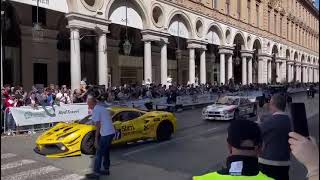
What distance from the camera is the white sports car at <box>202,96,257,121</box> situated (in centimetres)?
2120

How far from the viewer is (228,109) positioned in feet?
69.6

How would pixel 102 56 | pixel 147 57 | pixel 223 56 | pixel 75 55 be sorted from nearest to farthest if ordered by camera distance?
pixel 75 55, pixel 102 56, pixel 147 57, pixel 223 56

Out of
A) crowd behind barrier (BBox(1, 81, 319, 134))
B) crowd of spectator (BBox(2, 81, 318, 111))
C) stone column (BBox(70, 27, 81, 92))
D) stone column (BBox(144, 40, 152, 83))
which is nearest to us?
crowd behind barrier (BBox(1, 81, 319, 134))

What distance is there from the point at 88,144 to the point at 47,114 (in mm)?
6161

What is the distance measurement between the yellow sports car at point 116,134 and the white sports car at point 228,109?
658 centimetres

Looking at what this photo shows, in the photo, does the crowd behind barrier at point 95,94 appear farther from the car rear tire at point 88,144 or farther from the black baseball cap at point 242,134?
the black baseball cap at point 242,134

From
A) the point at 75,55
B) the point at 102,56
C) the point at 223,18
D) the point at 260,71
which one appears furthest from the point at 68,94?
the point at 260,71

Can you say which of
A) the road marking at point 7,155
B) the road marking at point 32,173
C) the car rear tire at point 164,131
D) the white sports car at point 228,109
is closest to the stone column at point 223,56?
the white sports car at point 228,109

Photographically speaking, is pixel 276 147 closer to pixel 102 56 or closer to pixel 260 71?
pixel 102 56

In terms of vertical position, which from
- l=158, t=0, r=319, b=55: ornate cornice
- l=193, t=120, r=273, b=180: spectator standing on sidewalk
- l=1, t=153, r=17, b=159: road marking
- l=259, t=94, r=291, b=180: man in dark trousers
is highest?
l=158, t=0, r=319, b=55: ornate cornice

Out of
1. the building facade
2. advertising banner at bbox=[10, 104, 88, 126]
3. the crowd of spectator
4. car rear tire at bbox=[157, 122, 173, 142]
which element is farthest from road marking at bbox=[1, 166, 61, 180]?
advertising banner at bbox=[10, 104, 88, 126]

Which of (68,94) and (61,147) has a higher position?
(68,94)

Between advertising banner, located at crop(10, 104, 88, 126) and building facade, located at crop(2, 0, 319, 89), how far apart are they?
18.4 feet

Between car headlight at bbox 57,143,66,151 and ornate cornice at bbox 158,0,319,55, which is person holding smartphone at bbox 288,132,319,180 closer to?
car headlight at bbox 57,143,66,151
